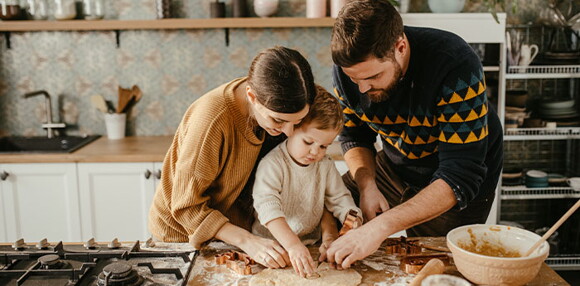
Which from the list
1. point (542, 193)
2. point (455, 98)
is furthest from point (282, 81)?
point (542, 193)

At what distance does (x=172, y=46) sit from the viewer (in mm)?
3611

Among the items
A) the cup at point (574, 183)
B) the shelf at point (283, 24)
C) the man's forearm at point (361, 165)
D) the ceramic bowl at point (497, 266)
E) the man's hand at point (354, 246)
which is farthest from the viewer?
the cup at point (574, 183)

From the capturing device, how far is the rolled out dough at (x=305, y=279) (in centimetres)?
135

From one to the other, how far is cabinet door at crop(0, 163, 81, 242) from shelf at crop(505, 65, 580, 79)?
9.20 feet

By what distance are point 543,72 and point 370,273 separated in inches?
108

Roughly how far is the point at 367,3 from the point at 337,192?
2.04 feet

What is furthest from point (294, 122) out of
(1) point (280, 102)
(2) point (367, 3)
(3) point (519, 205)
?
(3) point (519, 205)

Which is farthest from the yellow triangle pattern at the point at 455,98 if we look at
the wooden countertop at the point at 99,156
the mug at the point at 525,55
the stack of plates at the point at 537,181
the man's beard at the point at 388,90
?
the stack of plates at the point at 537,181

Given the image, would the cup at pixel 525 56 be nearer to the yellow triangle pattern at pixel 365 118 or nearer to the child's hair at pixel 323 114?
the yellow triangle pattern at pixel 365 118

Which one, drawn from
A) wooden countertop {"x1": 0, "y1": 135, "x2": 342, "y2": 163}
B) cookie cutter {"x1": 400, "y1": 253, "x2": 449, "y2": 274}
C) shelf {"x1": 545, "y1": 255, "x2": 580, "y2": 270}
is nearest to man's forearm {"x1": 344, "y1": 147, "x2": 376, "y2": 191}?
cookie cutter {"x1": 400, "y1": 253, "x2": 449, "y2": 274}

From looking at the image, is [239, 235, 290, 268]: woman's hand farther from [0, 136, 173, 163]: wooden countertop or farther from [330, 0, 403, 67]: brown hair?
[0, 136, 173, 163]: wooden countertop

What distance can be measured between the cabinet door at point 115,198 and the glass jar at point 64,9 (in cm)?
106

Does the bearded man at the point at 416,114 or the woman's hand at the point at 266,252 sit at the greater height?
the bearded man at the point at 416,114

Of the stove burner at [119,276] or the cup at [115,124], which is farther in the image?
the cup at [115,124]
